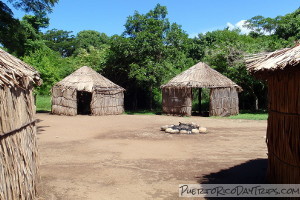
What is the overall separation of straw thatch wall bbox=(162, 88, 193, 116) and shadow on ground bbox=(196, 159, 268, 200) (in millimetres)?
11683

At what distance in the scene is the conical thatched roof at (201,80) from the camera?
60.1 ft

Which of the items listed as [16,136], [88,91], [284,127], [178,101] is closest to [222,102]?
[178,101]

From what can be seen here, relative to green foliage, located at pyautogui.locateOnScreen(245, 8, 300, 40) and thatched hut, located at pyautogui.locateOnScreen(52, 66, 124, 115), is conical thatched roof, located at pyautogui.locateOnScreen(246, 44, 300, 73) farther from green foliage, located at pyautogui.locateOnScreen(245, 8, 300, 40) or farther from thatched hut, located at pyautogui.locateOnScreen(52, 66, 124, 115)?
green foliage, located at pyautogui.locateOnScreen(245, 8, 300, 40)

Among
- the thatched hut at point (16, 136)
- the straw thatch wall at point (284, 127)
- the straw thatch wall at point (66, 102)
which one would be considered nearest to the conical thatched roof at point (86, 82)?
the straw thatch wall at point (66, 102)

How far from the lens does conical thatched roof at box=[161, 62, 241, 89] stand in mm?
18320

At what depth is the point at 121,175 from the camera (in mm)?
6484

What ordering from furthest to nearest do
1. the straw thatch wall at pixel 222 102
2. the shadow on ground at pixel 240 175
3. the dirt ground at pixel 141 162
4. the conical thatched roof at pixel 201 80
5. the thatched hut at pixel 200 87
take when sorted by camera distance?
the straw thatch wall at pixel 222 102, the thatched hut at pixel 200 87, the conical thatched roof at pixel 201 80, the shadow on ground at pixel 240 175, the dirt ground at pixel 141 162

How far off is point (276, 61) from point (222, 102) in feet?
47.7

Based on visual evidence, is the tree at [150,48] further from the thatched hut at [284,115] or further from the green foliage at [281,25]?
the thatched hut at [284,115]

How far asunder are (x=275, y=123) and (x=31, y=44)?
2837cm

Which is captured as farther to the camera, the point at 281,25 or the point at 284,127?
the point at 281,25

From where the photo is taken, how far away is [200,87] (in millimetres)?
18422

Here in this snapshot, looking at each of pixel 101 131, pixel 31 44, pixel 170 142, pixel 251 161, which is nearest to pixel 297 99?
pixel 251 161

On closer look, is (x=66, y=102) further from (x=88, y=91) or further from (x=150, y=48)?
(x=150, y=48)
